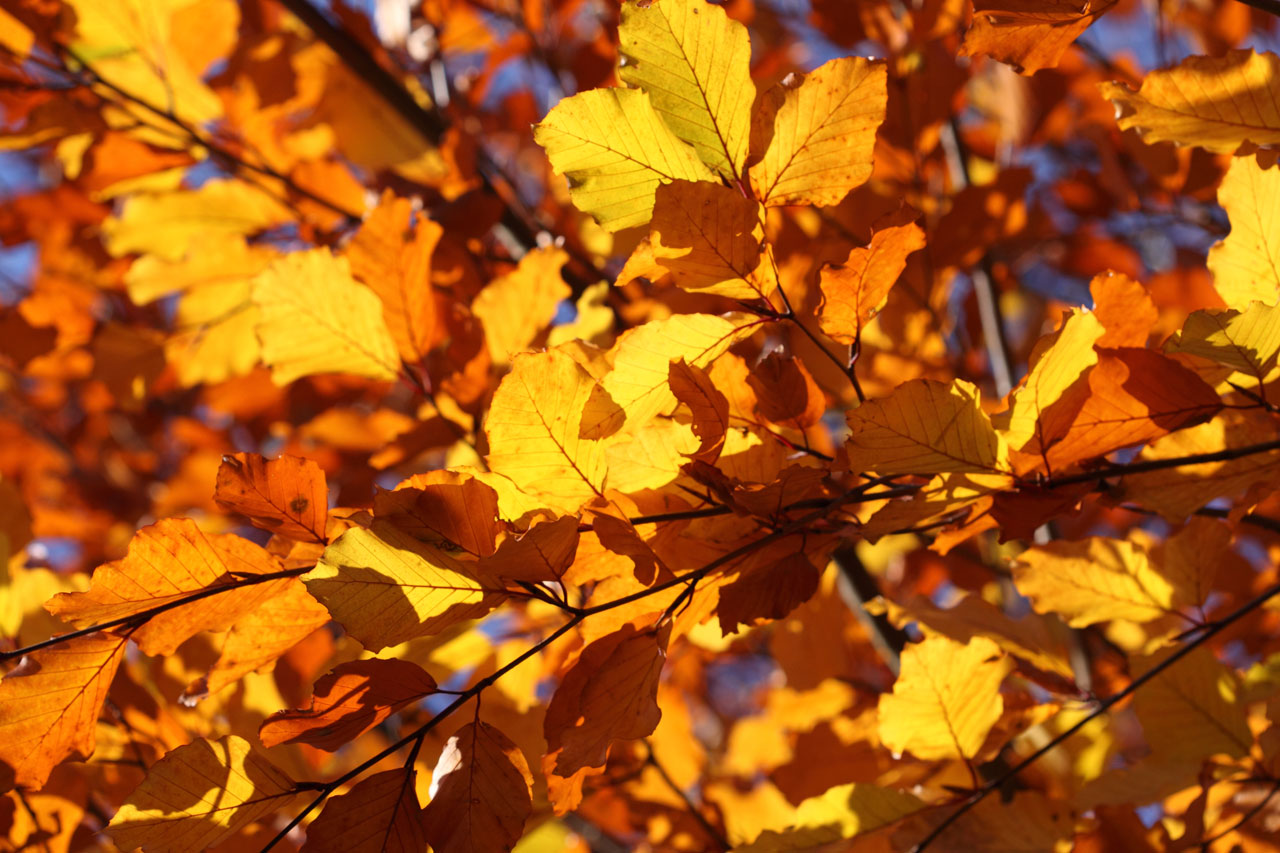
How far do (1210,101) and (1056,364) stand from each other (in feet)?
0.81

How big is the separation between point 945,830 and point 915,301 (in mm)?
552

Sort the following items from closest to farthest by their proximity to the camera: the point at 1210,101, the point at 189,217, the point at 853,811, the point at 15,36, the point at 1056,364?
the point at 1056,364
the point at 1210,101
the point at 853,811
the point at 15,36
the point at 189,217

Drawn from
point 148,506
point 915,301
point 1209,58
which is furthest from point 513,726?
point 148,506

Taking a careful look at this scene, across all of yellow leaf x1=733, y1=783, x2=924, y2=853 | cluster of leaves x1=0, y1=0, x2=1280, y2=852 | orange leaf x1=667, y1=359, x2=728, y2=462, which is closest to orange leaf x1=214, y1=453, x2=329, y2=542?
cluster of leaves x1=0, y1=0, x2=1280, y2=852

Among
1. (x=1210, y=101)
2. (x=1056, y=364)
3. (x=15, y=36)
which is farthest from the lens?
(x=15, y=36)

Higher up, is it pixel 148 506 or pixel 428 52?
pixel 428 52

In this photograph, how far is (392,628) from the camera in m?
0.52

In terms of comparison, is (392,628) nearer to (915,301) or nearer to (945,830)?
(945,830)

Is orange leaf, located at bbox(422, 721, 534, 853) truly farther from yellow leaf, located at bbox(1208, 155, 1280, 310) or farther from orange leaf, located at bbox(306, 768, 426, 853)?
yellow leaf, located at bbox(1208, 155, 1280, 310)

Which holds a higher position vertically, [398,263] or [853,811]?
[398,263]

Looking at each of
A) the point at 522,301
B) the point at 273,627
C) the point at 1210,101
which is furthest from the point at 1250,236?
the point at 273,627

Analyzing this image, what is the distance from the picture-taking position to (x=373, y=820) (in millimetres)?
528

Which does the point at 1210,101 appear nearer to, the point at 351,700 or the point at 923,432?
the point at 923,432

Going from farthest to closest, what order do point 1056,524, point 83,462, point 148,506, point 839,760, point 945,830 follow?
point 83,462 < point 148,506 < point 1056,524 < point 839,760 < point 945,830
